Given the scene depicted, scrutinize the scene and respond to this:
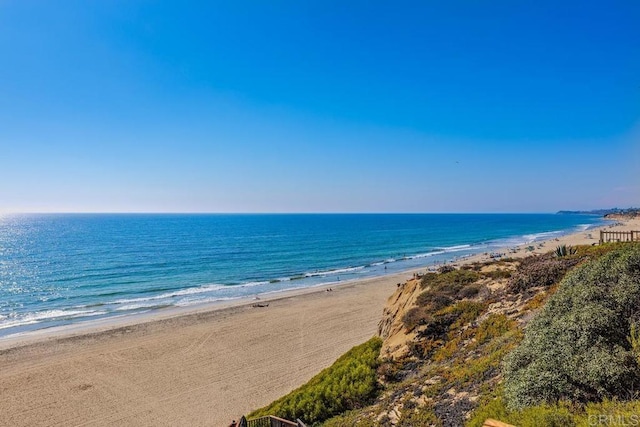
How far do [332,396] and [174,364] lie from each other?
42.4 ft

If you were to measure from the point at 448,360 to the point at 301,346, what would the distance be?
13553mm

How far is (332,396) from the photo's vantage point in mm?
10836

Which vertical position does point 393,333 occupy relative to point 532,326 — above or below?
below

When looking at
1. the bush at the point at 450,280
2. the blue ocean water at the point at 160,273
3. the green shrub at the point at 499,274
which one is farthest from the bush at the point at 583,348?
the blue ocean water at the point at 160,273

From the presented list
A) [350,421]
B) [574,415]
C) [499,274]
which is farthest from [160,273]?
[574,415]

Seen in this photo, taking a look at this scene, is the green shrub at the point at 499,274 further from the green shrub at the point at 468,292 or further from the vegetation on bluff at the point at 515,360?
the green shrub at the point at 468,292

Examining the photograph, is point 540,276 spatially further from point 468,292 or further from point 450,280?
point 450,280

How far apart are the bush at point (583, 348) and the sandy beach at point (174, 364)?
12576 mm

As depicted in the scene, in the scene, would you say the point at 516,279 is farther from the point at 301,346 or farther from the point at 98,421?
the point at 98,421

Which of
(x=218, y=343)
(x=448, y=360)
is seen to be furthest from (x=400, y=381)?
(x=218, y=343)

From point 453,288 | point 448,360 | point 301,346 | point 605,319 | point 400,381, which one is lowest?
point 301,346

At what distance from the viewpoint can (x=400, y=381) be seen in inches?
414

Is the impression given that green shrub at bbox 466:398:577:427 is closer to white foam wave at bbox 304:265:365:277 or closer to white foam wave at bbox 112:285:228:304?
white foam wave at bbox 112:285:228:304

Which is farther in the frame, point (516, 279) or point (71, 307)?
point (71, 307)
